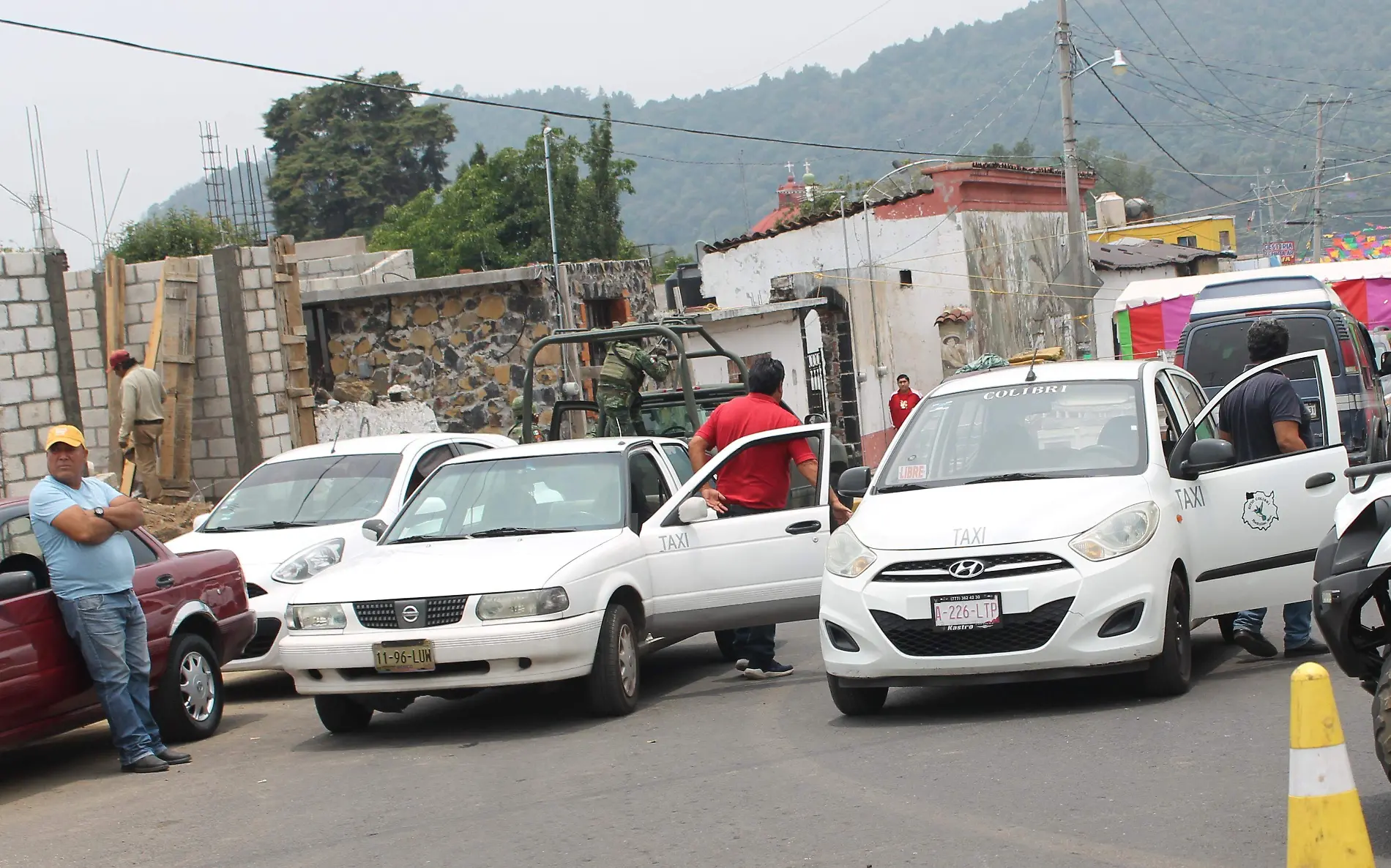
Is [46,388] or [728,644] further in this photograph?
[46,388]

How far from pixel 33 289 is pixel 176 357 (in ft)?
5.24

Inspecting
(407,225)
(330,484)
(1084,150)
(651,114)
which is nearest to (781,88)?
(651,114)

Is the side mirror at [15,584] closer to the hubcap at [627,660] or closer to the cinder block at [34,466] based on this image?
the hubcap at [627,660]

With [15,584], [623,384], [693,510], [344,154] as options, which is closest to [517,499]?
[693,510]

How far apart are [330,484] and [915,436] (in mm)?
4988

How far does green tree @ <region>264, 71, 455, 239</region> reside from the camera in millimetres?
80000

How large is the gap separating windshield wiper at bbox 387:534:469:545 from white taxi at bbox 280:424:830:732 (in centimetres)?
2

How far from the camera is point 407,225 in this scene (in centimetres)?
7081

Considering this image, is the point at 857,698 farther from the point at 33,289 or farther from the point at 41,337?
the point at 33,289

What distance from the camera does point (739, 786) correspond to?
6.64 meters

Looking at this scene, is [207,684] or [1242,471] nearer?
[1242,471]

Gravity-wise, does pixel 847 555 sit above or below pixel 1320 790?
above

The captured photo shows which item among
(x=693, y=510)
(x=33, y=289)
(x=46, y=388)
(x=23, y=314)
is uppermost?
(x=33, y=289)

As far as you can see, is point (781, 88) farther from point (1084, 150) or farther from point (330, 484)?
point (330, 484)
